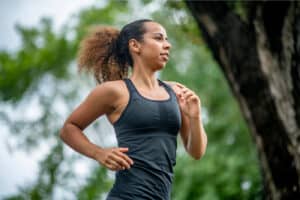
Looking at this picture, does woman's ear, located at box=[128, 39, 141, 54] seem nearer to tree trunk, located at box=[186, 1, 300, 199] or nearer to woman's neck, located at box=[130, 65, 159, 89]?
woman's neck, located at box=[130, 65, 159, 89]

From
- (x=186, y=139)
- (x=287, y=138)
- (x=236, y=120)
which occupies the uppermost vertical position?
(x=186, y=139)

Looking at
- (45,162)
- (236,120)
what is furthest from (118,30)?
(45,162)

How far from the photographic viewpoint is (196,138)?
11.1 feet

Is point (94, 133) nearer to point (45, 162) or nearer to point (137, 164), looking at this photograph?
point (45, 162)

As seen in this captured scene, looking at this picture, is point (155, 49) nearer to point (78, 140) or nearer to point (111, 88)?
point (111, 88)

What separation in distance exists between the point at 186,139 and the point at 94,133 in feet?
56.2

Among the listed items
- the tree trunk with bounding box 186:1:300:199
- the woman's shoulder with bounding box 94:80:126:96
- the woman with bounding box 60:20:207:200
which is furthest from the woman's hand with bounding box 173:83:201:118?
the tree trunk with bounding box 186:1:300:199

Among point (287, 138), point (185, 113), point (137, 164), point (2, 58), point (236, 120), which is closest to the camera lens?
point (137, 164)

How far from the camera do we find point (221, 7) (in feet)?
22.1

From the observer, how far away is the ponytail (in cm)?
360

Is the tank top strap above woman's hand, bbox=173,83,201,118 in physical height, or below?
above

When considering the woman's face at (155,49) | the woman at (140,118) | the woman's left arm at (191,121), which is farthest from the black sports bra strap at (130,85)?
A: the woman's left arm at (191,121)

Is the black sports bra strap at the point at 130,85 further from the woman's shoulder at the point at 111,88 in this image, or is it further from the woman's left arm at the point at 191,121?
the woman's left arm at the point at 191,121

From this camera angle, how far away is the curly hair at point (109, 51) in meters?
3.53
